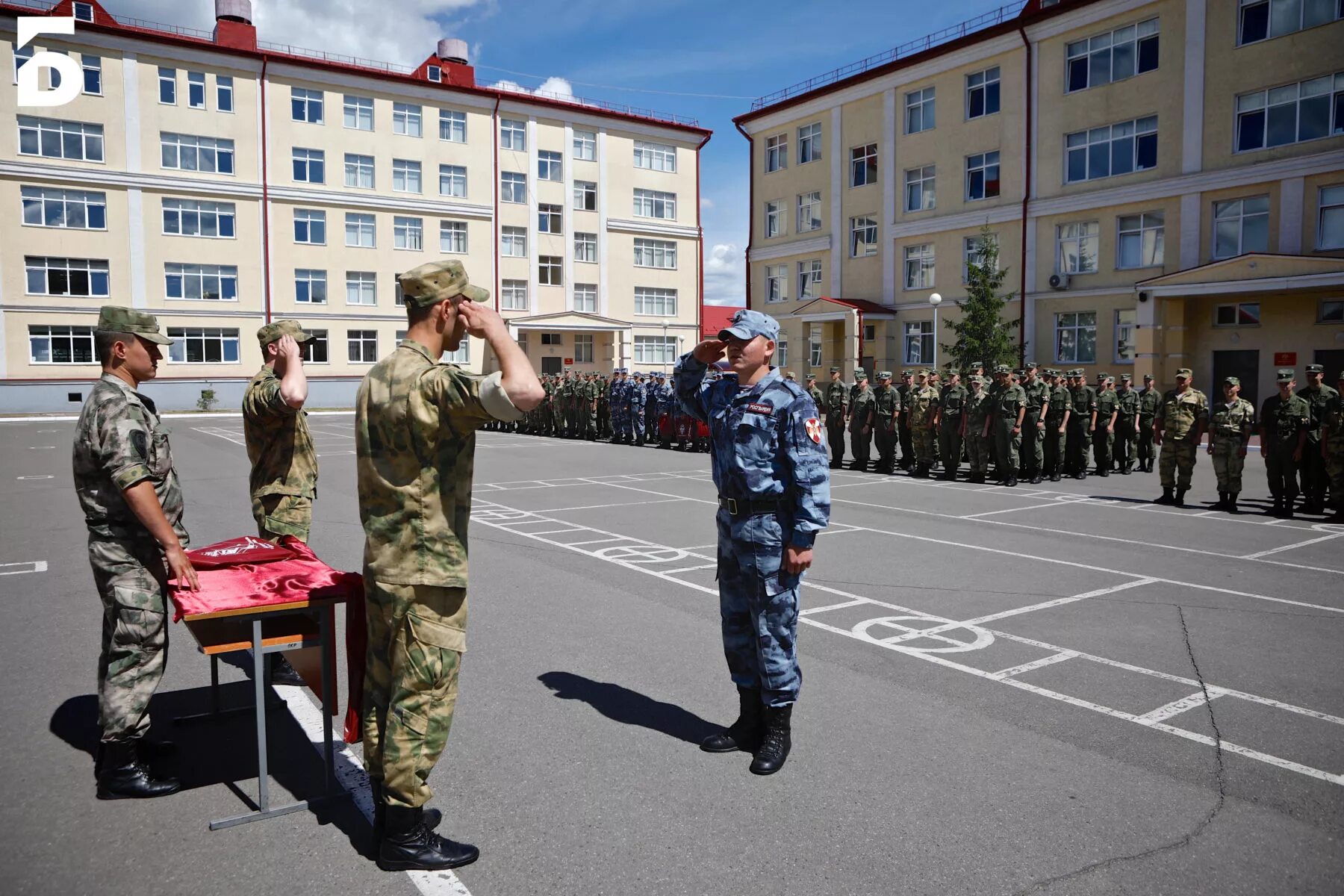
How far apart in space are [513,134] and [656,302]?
40.3ft

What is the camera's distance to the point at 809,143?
42875 mm

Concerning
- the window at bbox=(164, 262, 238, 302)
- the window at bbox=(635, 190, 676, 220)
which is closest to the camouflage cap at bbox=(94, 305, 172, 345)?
the window at bbox=(164, 262, 238, 302)

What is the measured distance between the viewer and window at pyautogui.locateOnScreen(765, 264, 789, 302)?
4478cm

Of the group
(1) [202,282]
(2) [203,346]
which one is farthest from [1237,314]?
(1) [202,282]

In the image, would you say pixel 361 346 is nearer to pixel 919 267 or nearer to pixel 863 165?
pixel 863 165

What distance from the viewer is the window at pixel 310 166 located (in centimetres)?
4553

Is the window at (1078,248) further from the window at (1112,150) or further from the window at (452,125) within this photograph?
the window at (452,125)

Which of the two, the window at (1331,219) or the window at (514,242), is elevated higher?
the window at (514,242)

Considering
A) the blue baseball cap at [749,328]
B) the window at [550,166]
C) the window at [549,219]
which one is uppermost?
the window at [550,166]

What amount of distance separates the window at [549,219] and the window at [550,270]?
1.44 metres

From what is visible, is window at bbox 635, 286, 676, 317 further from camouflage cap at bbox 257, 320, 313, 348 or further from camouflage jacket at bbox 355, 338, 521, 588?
A: camouflage jacket at bbox 355, 338, 521, 588

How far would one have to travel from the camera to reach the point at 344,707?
5602 mm

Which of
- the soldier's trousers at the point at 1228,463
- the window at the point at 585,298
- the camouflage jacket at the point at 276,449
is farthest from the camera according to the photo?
the window at the point at 585,298

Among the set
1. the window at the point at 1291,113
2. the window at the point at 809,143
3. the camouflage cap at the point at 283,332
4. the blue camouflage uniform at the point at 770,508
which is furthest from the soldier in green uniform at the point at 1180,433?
the window at the point at 809,143
